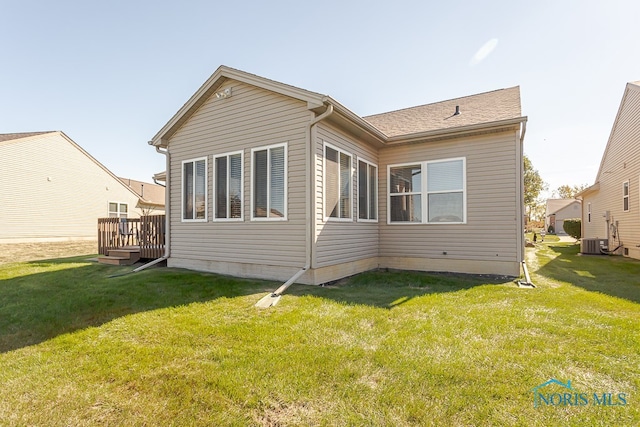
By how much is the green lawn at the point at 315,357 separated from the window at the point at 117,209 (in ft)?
60.4

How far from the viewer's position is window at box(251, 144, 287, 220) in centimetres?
654

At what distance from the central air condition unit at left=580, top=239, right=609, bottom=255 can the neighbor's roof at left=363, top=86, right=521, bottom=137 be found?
301 inches

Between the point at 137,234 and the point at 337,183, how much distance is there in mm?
6642

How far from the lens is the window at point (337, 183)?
6.57 metres

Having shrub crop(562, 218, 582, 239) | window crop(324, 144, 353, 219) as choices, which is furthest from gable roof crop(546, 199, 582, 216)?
window crop(324, 144, 353, 219)

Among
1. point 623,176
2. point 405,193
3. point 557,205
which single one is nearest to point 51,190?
point 405,193

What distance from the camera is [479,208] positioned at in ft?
24.2

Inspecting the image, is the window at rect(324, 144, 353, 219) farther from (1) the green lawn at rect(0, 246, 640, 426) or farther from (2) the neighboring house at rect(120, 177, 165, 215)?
(2) the neighboring house at rect(120, 177, 165, 215)

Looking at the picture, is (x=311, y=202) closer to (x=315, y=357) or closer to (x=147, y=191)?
(x=315, y=357)

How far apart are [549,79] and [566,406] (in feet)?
38.2

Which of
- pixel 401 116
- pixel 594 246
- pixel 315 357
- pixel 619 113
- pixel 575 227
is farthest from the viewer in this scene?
pixel 575 227

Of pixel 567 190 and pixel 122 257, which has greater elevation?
pixel 567 190

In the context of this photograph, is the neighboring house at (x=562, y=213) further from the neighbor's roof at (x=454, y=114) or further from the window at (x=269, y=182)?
the window at (x=269, y=182)

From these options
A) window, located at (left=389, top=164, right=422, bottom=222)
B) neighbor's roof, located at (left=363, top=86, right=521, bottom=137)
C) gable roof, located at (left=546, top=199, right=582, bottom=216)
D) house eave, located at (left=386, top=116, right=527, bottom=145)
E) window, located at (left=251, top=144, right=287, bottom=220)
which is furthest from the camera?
gable roof, located at (left=546, top=199, right=582, bottom=216)
